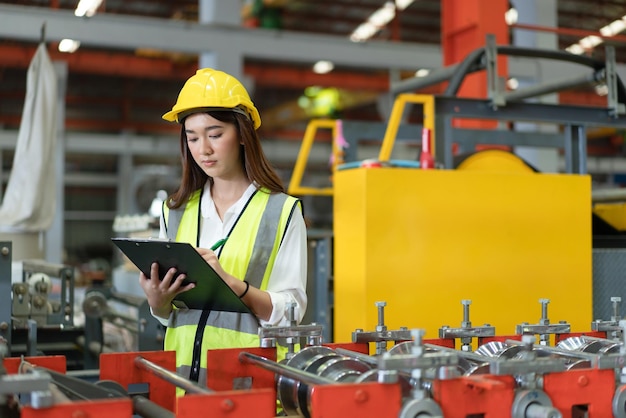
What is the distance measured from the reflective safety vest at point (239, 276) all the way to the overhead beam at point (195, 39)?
16.3ft

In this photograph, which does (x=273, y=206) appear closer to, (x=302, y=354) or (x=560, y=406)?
(x=302, y=354)

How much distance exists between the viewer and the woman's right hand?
71.1 inches

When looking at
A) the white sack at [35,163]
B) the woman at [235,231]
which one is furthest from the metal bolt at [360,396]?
the white sack at [35,163]

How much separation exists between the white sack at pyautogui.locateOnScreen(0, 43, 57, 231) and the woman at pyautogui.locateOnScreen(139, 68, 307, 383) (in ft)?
10.1

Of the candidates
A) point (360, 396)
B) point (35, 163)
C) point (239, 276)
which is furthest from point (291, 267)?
point (35, 163)

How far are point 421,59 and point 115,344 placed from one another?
4784 millimetres

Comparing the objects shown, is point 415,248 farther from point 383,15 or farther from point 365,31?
point 365,31

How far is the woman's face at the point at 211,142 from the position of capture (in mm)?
1971

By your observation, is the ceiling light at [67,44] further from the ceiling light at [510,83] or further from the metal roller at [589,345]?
the metal roller at [589,345]

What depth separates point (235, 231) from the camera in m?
2.01

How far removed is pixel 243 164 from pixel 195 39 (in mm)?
5227

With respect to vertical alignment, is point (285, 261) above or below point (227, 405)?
above

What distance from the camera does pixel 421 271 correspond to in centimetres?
326

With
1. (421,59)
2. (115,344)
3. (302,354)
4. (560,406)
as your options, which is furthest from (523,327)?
(421,59)
